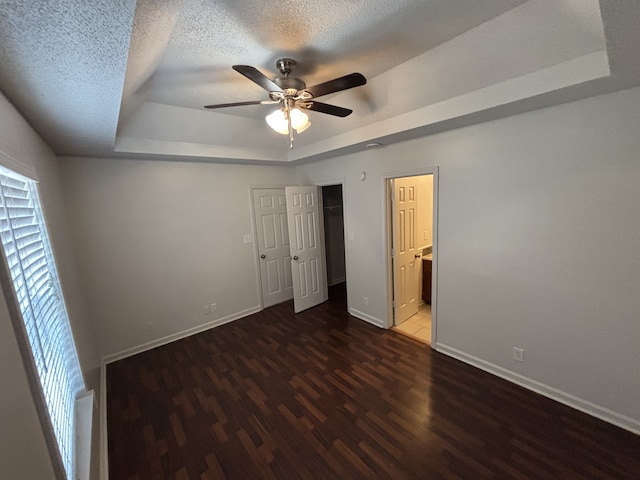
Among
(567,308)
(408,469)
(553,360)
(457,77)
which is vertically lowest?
(408,469)

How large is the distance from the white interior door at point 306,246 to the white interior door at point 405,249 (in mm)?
1359

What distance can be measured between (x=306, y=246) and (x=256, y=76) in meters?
2.82

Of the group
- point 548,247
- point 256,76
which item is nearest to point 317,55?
point 256,76

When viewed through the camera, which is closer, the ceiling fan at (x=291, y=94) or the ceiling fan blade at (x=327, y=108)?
the ceiling fan at (x=291, y=94)

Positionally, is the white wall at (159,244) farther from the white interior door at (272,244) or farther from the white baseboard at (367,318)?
the white baseboard at (367,318)

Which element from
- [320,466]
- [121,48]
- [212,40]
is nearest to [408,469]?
[320,466]

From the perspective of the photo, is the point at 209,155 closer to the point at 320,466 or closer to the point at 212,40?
the point at 212,40

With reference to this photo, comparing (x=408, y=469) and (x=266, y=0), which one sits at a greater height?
(x=266, y=0)

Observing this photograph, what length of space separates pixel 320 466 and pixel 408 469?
57 centimetres

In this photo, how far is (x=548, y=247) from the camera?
79.7 inches

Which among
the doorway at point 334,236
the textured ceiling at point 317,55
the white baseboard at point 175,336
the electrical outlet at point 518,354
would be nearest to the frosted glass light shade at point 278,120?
the textured ceiling at point 317,55

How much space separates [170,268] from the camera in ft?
10.8

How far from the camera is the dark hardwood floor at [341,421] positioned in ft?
5.46

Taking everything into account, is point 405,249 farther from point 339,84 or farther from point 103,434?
point 103,434
